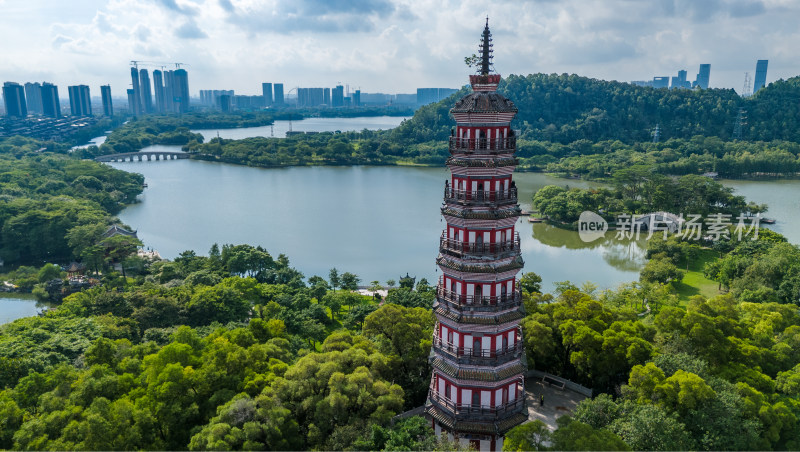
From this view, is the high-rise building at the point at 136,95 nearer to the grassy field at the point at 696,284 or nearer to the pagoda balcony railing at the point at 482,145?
the grassy field at the point at 696,284

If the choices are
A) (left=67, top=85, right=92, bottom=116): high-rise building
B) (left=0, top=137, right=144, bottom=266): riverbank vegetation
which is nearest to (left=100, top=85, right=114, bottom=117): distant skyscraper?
(left=67, top=85, right=92, bottom=116): high-rise building

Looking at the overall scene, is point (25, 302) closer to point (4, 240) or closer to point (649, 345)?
point (4, 240)

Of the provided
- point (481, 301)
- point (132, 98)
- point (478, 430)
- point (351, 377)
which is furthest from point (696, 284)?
point (132, 98)

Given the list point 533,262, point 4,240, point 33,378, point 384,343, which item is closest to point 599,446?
point 384,343

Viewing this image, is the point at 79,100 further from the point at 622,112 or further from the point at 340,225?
the point at 622,112

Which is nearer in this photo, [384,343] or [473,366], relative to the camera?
[473,366]

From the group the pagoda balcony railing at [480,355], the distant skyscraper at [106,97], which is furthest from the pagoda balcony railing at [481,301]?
the distant skyscraper at [106,97]

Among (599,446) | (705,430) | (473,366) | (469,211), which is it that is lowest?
(705,430)
